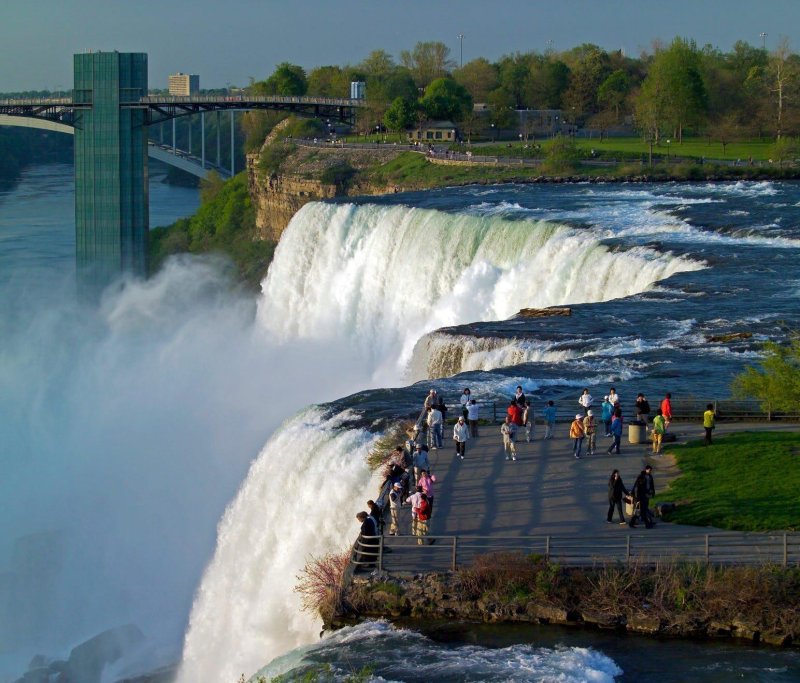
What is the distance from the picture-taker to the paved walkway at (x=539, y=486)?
21.6m

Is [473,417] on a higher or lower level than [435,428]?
higher

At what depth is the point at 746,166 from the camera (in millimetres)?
70750

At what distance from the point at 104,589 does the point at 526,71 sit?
83950mm

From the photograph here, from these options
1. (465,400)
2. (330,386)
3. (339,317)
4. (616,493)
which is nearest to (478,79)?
(339,317)

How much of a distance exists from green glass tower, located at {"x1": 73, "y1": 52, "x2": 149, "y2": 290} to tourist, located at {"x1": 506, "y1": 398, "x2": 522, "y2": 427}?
194 feet

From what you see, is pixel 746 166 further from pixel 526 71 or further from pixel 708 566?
pixel 708 566

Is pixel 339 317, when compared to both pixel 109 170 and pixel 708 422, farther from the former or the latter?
pixel 109 170

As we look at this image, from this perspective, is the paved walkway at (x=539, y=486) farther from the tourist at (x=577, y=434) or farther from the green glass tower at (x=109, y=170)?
the green glass tower at (x=109, y=170)

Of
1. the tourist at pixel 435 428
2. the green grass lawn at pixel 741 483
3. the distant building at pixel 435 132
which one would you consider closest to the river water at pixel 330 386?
the tourist at pixel 435 428

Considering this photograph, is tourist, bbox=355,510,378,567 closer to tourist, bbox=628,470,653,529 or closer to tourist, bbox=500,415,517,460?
tourist, bbox=628,470,653,529

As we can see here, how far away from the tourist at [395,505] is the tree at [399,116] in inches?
2859

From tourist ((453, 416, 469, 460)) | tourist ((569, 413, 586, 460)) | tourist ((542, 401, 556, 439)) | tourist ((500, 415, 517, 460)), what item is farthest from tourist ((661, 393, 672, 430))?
tourist ((453, 416, 469, 460))

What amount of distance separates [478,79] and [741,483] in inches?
3740

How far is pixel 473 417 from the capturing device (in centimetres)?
2608
